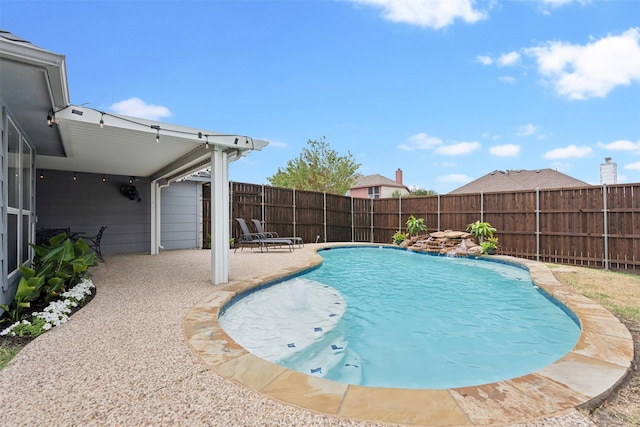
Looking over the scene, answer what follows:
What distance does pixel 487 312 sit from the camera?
15.2 ft

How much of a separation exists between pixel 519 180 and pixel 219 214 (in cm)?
2319

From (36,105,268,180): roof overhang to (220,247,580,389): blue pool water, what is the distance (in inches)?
98.8

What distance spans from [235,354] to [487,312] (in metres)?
3.83

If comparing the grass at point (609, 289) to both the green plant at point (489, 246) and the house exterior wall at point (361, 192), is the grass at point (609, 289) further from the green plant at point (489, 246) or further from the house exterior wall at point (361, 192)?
the house exterior wall at point (361, 192)

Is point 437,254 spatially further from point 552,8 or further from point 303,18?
point 303,18

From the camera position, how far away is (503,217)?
1052cm

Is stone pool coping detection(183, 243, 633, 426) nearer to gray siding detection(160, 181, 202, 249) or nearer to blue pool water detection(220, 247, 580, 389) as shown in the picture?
blue pool water detection(220, 247, 580, 389)

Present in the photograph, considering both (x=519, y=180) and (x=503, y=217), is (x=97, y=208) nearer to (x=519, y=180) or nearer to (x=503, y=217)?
(x=503, y=217)

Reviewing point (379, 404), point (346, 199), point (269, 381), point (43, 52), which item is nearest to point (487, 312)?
point (379, 404)

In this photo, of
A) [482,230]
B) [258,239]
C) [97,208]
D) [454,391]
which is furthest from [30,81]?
[482,230]

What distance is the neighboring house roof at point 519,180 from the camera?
67.1 feet

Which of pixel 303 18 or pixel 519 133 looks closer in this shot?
pixel 303 18

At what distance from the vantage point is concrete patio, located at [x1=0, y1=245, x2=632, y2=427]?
1706 millimetres

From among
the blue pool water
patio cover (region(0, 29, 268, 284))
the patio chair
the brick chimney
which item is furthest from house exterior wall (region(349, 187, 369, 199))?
the patio chair
